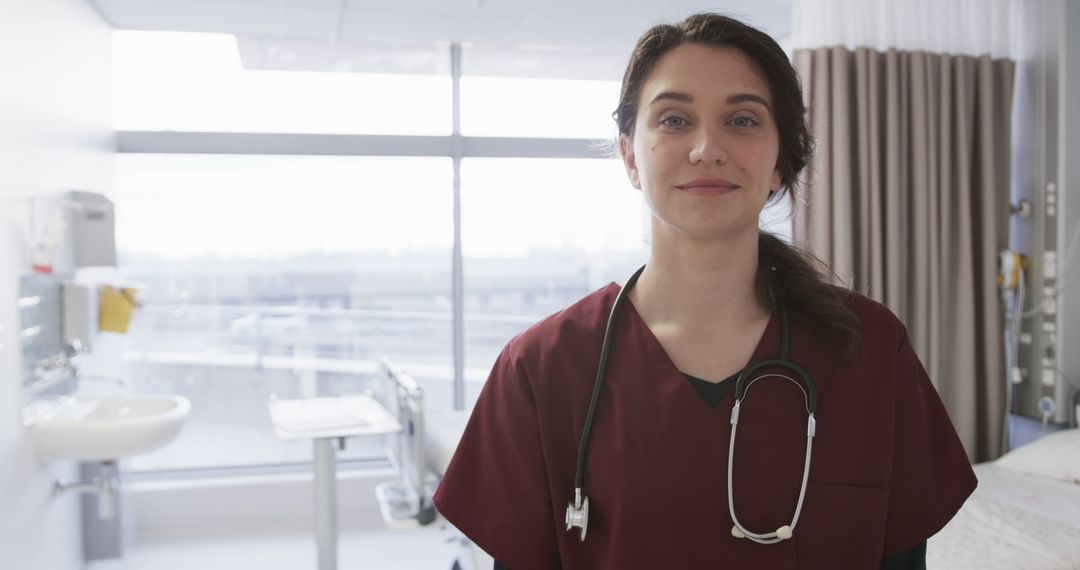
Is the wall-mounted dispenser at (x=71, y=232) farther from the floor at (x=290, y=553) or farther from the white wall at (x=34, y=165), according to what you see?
the floor at (x=290, y=553)

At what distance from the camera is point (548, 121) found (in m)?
4.05

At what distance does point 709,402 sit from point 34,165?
2592mm

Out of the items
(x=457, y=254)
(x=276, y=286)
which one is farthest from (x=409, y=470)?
(x=276, y=286)

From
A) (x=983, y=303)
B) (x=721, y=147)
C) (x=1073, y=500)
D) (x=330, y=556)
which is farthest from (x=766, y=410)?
(x=983, y=303)

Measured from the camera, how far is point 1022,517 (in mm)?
2355

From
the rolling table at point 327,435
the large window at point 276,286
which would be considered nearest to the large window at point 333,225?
the large window at point 276,286

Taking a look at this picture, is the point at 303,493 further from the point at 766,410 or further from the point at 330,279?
the point at 766,410

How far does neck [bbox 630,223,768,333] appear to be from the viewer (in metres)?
0.99

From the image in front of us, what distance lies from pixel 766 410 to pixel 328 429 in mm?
2100

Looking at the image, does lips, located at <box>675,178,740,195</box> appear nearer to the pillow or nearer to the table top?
the table top

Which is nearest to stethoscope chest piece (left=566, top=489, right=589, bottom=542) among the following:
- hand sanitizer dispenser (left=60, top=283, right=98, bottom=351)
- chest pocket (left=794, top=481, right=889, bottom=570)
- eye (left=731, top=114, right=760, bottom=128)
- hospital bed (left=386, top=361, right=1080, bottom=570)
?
chest pocket (left=794, top=481, right=889, bottom=570)

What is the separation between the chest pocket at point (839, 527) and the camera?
0.94m

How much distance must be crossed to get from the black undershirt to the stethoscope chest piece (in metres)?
0.11

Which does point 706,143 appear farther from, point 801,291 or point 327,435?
point 327,435
